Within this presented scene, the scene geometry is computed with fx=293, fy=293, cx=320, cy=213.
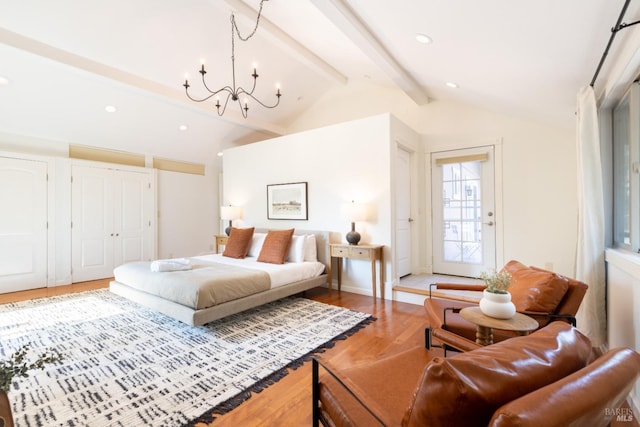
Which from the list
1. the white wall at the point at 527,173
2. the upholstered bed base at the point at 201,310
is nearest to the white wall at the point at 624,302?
the white wall at the point at 527,173

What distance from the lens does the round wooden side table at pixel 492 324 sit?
1632mm

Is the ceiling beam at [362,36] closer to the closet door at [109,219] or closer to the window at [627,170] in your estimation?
the window at [627,170]

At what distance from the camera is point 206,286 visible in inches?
113

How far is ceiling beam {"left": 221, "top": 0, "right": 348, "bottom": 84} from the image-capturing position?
3354mm

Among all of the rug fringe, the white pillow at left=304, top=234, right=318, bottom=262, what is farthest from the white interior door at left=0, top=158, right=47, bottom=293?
the rug fringe

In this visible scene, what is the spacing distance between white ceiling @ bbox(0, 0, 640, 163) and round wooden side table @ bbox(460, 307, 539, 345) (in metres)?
1.78

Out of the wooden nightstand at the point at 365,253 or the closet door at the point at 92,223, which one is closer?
the wooden nightstand at the point at 365,253

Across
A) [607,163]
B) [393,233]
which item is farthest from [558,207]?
[393,233]

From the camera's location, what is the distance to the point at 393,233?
4145mm

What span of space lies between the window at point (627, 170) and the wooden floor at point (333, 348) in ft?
4.19

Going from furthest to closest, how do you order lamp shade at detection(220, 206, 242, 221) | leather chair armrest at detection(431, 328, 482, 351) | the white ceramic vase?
lamp shade at detection(220, 206, 242, 221) → the white ceramic vase → leather chair armrest at detection(431, 328, 482, 351)

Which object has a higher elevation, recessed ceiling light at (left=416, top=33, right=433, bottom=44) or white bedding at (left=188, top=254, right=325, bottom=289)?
recessed ceiling light at (left=416, top=33, right=433, bottom=44)

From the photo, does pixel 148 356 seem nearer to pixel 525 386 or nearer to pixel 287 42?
pixel 525 386

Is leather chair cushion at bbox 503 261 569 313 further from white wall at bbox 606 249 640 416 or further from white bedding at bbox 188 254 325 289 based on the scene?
white bedding at bbox 188 254 325 289
